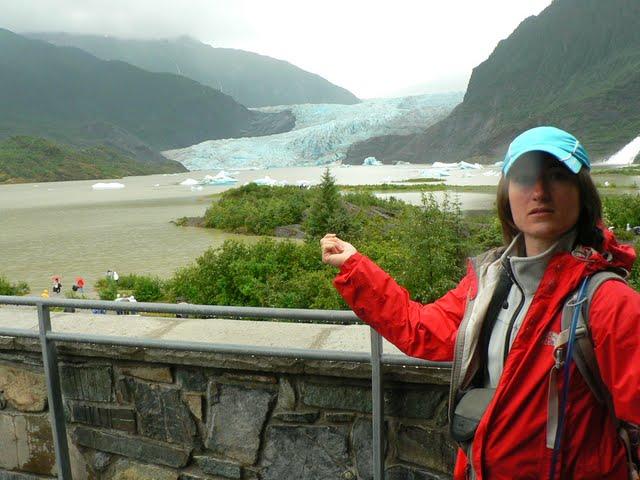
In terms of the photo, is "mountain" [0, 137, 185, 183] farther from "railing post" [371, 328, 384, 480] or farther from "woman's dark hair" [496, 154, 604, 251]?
"woman's dark hair" [496, 154, 604, 251]

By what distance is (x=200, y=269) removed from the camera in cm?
1010

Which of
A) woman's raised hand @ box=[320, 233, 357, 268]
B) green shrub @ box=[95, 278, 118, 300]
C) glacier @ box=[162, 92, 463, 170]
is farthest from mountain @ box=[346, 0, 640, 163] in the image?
woman's raised hand @ box=[320, 233, 357, 268]

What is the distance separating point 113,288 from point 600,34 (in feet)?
493

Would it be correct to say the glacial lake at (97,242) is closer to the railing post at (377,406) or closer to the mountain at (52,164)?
the railing post at (377,406)

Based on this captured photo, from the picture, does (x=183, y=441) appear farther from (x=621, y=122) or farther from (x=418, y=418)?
(x=621, y=122)

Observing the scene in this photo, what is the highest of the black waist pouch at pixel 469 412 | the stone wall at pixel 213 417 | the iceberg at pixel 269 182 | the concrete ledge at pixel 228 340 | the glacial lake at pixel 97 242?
the black waist pouch at pixel 469 412

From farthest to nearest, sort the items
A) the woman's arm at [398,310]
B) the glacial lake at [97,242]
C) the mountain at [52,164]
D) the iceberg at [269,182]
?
the mountain at [52,164]
the iceberg at [269,182]
the glacial lake at [97,242]
the woman's arm at [398,310]

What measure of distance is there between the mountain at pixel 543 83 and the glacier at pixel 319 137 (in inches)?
911

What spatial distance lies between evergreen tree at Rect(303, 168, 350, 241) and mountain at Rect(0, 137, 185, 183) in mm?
92577

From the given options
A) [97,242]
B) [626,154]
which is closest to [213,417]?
[97,242]

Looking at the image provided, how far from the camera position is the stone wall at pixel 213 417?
7.18 ft

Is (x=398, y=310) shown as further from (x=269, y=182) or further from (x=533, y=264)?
(x=269, y=182)

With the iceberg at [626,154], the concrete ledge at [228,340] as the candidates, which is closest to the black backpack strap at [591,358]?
the concrete ledge at [228,340]

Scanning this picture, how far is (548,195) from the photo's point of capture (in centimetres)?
142
